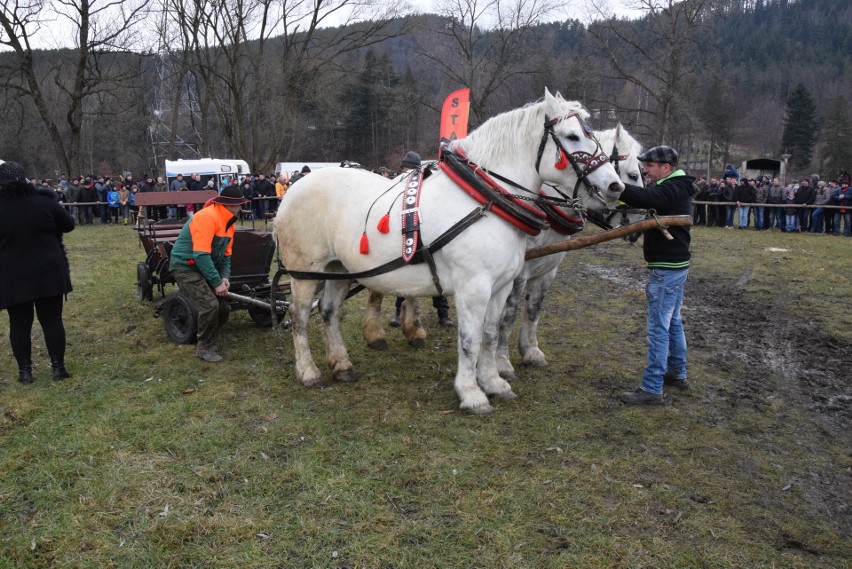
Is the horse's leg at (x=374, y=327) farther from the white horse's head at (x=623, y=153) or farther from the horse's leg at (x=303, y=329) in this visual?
the white horse's head at (x=623, y=153)

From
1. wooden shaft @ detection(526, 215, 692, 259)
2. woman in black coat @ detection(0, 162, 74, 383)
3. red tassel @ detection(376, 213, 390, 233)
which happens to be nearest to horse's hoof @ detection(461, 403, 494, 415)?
wooden shaft @ detection(526, 215, 692, 259)

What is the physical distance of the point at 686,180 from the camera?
480cm

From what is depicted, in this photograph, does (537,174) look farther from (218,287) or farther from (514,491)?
(218,287)

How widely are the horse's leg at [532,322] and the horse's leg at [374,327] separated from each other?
1.59m

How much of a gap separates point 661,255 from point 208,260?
4.12 m

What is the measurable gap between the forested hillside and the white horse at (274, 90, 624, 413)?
42.9 feet

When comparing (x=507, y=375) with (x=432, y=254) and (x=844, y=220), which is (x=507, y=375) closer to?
(x=432, y=254)

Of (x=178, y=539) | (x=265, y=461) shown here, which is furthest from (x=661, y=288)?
(x=178, y=539)

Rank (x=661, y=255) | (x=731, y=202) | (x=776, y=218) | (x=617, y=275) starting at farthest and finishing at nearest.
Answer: (x=731, y=202)
(x=776, y=218)
(x=617, y=275)
(x=661, y=255)

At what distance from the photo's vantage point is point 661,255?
15.9 feet

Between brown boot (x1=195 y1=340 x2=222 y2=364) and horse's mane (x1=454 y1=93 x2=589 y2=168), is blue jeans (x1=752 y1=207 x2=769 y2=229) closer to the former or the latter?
horse's mane (x1=454 y1=93 x2=589 y2=168)

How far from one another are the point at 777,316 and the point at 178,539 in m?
7.87

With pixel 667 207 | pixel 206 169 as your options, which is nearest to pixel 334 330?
pixel 667 207

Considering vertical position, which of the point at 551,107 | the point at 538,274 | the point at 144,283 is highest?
the point at 551,107
